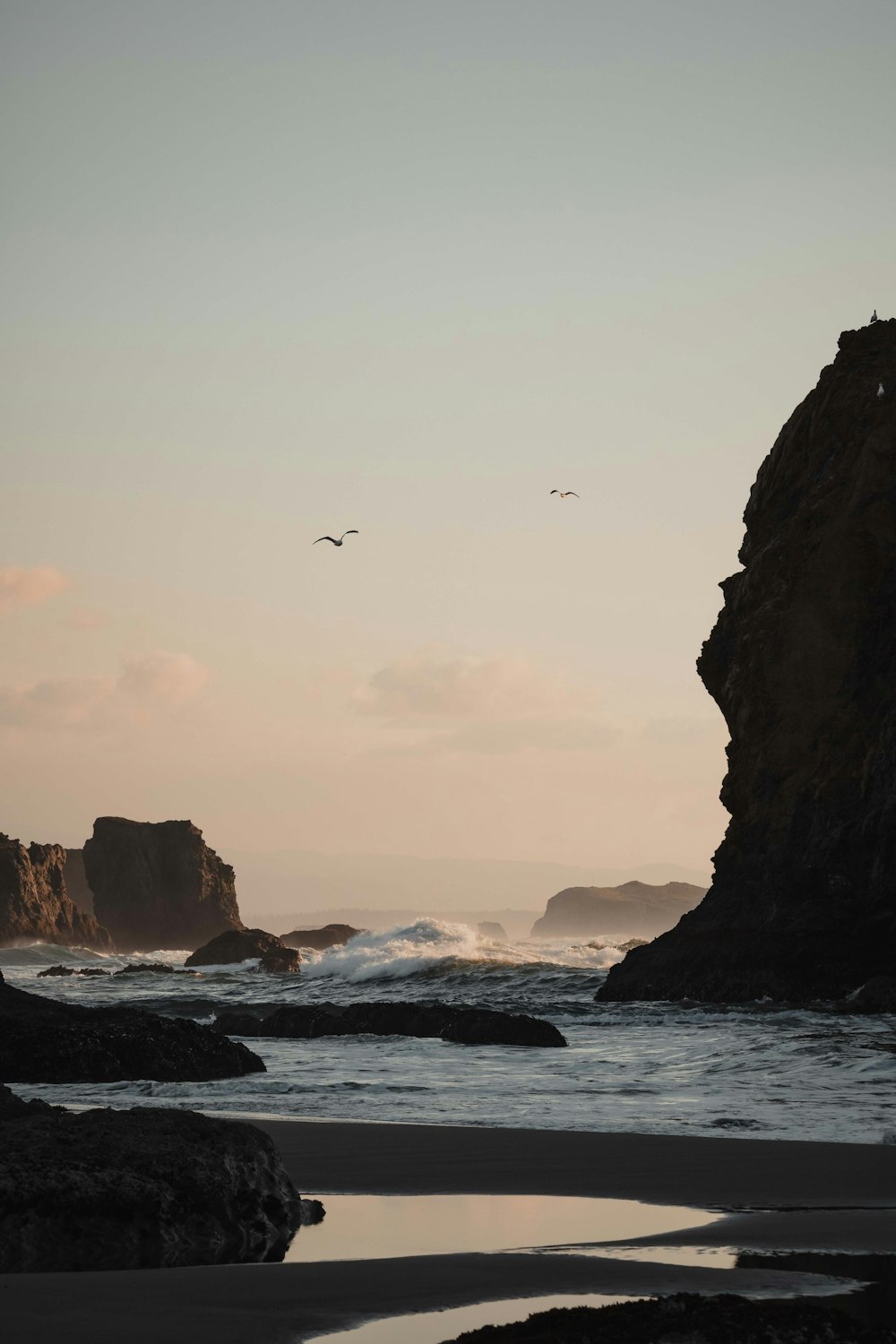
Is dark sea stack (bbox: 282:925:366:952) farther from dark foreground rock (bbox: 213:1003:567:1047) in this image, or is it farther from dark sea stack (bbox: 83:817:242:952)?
dark foreground rock (bbox: 213:1003:567:1047)

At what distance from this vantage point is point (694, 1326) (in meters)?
4.38

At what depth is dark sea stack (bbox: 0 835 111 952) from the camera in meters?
106

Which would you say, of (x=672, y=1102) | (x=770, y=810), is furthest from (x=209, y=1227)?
(x=770, y=810)

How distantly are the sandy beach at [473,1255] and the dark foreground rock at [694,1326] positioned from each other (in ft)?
3.38

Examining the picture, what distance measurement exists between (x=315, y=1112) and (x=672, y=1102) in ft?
12.0

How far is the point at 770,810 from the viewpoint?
3091 cm

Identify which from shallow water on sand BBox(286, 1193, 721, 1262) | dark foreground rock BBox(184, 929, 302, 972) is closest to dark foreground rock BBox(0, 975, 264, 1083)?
shallow water on sand BBox(286, 1193, 721, 1262)

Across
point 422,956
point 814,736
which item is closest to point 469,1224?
point 814,736

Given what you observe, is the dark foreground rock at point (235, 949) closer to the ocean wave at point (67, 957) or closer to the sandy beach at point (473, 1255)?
the ocean wave at point (67, 957)

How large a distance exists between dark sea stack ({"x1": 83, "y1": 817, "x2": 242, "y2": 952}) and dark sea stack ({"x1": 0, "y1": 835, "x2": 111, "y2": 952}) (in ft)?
8.16

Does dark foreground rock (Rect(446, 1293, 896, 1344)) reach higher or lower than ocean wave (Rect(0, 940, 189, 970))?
higher

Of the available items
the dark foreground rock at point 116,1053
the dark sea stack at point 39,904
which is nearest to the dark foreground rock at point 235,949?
the dark sea stack at point 39,904

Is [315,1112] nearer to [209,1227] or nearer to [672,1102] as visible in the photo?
[672,1102]

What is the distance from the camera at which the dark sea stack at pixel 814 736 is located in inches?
1087
